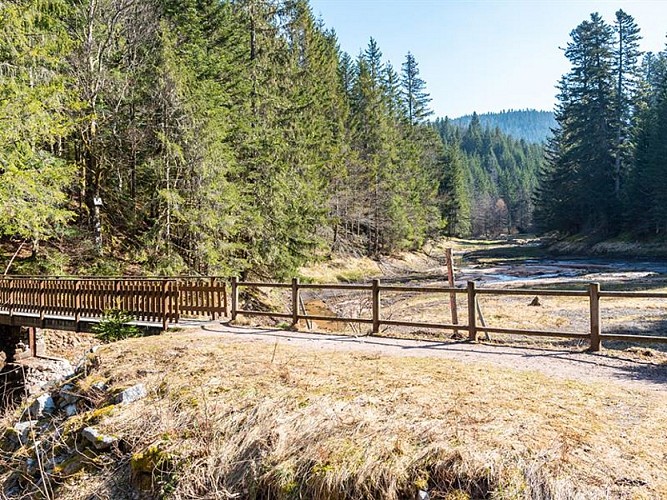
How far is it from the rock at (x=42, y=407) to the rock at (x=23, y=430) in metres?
0.24

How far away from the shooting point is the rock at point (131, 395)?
6.54 metres

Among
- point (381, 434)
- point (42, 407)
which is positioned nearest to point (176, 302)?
point (42, 407)

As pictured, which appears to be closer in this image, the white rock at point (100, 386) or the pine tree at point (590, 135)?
the white rock at point (100, 386)

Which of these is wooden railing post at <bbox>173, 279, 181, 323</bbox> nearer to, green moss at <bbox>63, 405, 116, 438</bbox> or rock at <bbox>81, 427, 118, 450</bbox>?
green moss at <bbox>63, 405, 116, 438</bbox>

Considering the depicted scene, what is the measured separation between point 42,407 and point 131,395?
1959mm

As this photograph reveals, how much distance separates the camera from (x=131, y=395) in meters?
6.58

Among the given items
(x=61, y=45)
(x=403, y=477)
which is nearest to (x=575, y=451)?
(x=403, y=477)

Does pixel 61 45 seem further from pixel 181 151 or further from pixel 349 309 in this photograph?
pixel 349 309

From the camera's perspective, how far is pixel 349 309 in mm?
21719

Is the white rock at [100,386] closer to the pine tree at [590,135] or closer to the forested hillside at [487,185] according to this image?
the pine tree at [590,135]

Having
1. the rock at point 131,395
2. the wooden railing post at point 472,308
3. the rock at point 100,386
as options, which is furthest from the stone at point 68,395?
the wooden railing post at point 472,308

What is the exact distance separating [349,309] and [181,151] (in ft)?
32.4

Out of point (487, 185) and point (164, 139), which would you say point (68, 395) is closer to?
point (164, 139)

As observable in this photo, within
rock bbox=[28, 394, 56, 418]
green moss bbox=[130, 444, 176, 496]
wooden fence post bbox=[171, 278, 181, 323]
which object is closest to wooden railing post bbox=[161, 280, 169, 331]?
wooden fence post bbox=[171, 278, 181, 323]
